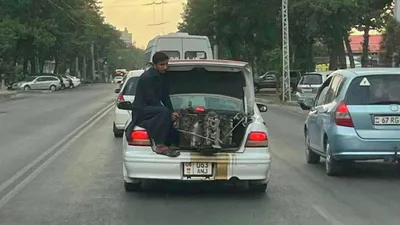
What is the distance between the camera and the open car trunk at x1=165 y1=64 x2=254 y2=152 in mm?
9539

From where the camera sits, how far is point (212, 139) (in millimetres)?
9320

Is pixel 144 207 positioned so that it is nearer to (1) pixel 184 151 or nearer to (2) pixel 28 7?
(1) pixel 184 151

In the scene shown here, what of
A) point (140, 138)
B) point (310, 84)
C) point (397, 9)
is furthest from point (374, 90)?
point (397, 9)

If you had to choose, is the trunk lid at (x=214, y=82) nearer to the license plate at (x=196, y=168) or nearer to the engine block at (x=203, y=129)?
the engine block at (x=203, y=129)

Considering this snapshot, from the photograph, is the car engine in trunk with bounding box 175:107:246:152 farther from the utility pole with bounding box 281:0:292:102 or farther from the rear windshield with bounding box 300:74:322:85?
the utility pole with bounding box 281:0:292:102

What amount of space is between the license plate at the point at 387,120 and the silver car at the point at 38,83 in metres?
57.1

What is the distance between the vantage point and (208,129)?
9352mm

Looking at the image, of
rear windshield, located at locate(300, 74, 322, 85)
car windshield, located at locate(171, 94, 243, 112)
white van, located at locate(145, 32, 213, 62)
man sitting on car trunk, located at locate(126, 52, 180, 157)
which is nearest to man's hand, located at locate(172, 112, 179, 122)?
man sitting on car trunk, located at locate(126, 52, 180, 157)

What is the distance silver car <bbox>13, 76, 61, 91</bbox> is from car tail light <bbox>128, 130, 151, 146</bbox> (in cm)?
5759

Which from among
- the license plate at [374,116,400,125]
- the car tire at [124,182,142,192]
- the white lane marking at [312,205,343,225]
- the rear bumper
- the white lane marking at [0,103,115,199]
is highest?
the license plate at [374,116,400,125]

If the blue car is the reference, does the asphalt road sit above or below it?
below

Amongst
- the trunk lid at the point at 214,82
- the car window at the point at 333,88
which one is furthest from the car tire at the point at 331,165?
the trunk lid at the point at 214,82

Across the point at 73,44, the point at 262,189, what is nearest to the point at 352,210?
the point at 262,189

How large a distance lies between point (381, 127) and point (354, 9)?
3211cm
